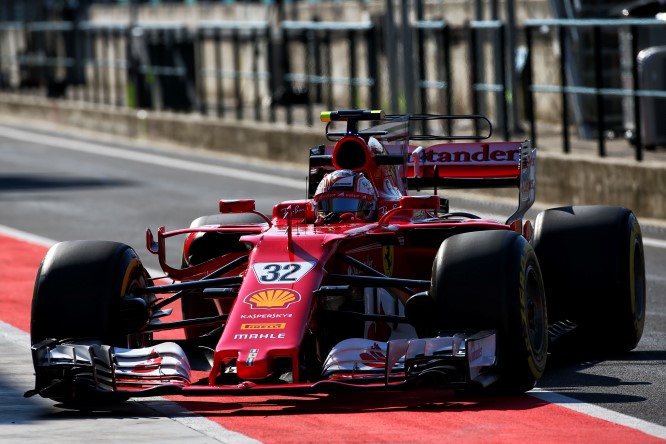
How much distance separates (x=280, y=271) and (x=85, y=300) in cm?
103

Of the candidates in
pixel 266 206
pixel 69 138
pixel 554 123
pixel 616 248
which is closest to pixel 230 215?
pixel 616 248

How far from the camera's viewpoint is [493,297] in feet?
28.9

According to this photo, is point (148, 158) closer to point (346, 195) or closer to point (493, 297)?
point (346, 195)

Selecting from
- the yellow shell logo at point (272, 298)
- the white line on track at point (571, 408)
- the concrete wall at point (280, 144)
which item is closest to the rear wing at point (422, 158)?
the yellow shell logo at point (272, 298)

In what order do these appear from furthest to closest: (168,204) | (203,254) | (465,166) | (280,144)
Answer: (280,144) → (168,204) → (465,166) → (203,254)

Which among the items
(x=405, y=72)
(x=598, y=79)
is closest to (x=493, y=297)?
(x=598, y=79)

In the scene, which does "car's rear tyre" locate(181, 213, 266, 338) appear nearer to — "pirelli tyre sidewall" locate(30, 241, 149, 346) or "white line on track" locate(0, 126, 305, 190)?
"pirelli tyre sidewall" locate(30, 241, 149, 346)

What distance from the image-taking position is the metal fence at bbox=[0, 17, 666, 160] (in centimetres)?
2058

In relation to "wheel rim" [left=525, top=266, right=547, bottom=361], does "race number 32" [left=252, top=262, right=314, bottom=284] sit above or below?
above

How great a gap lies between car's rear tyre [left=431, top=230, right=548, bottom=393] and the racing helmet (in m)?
1.32

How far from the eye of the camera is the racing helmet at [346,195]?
10234mm

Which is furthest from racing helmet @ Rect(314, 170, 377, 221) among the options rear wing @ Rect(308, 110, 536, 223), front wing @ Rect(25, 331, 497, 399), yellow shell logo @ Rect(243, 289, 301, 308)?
front wing @ Rect(25, 331, 497, 399)

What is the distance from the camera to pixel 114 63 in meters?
35.4

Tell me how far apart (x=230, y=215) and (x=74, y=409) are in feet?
9.20
